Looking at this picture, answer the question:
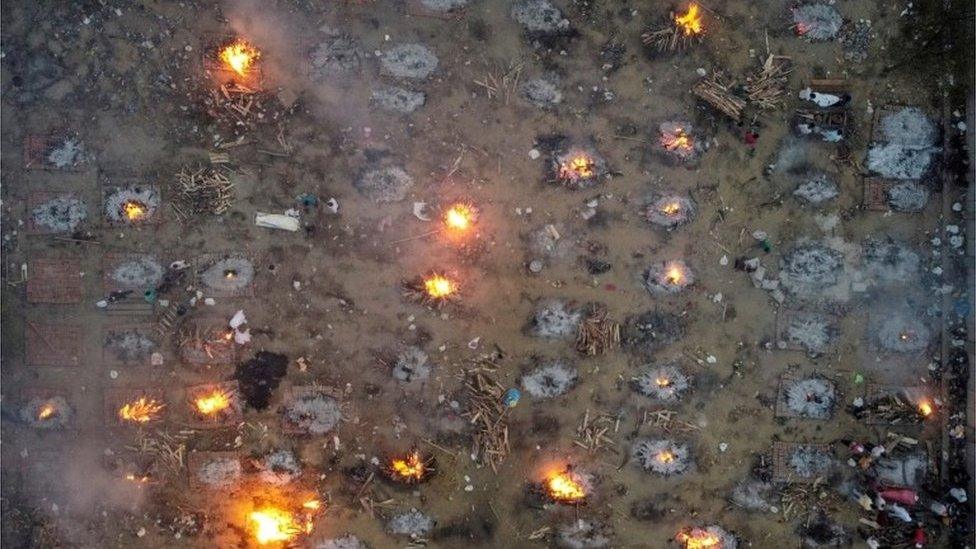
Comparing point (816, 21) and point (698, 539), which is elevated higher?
point (816, 21)

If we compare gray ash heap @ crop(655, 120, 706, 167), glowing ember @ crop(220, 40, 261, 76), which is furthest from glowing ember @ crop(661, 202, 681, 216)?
glowing ember @ crop(220, 40, 261, 76)

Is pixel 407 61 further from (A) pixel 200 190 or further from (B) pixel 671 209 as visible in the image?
(B) pixel 671 209

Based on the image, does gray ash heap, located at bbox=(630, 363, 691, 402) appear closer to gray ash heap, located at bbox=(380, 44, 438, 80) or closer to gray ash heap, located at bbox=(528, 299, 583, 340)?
gray ash heap, located at bbox=(528, 299, 583, 340)

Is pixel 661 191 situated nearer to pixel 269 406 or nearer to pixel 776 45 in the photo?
pixel 776 45

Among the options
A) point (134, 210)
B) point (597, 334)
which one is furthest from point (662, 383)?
point (134, 210)

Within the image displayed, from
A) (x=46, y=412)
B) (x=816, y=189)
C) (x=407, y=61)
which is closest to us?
(x=46, y=412)

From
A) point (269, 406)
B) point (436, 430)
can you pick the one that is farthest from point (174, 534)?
point (436, 430)

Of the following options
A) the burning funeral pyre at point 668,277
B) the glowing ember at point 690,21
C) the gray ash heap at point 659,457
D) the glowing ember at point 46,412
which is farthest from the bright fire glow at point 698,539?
the glowing ember at point 46,412

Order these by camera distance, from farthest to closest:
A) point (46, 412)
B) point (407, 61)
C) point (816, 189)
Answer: point (816, 189)
point (407, 61)
point (46, 412)
